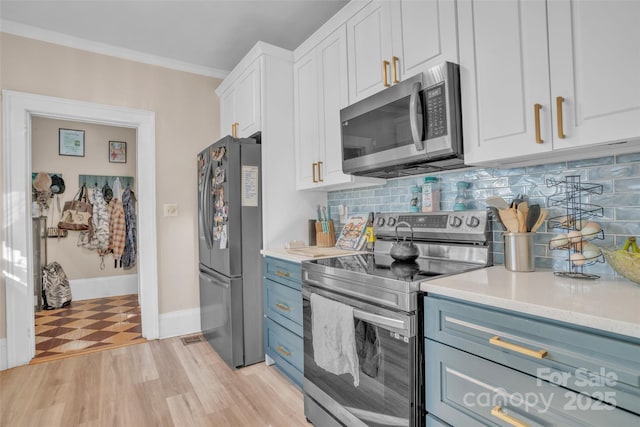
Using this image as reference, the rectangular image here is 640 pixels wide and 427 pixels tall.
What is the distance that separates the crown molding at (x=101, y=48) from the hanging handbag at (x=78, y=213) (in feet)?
7.56

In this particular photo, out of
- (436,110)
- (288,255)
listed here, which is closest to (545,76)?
(436,110)

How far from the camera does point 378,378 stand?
139cm

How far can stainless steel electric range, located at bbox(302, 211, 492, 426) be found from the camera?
127 centimetres

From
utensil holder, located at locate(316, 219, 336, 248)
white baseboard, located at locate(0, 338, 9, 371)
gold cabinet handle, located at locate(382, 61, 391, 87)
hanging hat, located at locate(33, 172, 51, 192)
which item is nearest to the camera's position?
gold cabinet handle, located at locate(382, 61, 391, 87)

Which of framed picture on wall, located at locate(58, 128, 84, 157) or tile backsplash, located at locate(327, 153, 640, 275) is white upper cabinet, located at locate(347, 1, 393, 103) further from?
framed picture on wall, located at locate(58, 128, 84, 157)

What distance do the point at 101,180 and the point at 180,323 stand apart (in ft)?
8.82

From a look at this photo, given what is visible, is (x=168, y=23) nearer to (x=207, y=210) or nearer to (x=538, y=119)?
(x=207, y=210)

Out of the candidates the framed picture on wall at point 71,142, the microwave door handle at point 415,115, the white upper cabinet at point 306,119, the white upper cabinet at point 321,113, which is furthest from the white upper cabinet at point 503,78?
the framed picture on wall at point 71,142

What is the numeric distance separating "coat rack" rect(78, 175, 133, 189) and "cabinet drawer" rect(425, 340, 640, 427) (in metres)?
4.86

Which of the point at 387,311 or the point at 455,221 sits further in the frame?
the point at 455,221

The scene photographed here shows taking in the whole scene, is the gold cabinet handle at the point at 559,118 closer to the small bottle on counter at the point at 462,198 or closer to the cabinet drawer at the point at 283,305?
the small bottle on counter at the point at 462,198

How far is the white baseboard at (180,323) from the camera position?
3.15 metres

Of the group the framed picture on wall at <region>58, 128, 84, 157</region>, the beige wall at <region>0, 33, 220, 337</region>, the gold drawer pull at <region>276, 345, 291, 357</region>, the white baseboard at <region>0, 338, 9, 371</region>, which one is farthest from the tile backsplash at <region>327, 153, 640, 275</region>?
the framed picture on wall at <region>58, 128, 84, 157</region>

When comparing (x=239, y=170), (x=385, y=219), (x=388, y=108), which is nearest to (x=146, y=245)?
(x=239, y=170)
